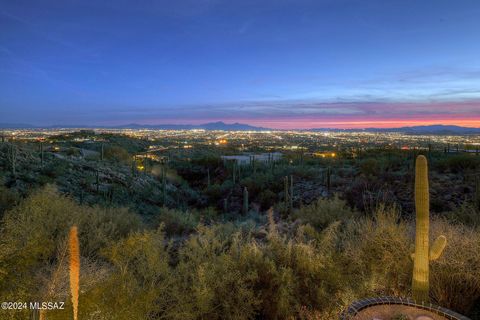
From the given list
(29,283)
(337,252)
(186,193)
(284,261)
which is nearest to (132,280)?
(29,283)

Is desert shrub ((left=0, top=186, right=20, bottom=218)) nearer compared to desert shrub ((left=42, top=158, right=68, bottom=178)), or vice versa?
desert shrub ((left=0, top=186, right=20, bottom=218))

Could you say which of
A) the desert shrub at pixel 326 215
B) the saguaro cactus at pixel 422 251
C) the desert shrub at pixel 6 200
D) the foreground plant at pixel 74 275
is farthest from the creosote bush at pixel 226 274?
the desert shrub at pixel 326 215

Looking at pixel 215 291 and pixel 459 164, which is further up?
pixel 459 164

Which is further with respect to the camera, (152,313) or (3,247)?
(152,313)

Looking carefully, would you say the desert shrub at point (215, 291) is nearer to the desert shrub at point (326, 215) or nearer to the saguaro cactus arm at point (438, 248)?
the saguaro cactus arm at point (438, 248)

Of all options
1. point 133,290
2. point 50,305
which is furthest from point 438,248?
point 50,305

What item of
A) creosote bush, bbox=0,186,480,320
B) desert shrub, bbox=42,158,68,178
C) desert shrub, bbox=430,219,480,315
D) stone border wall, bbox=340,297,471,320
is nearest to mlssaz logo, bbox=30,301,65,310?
creosote bush, bbox=0,186,480,320

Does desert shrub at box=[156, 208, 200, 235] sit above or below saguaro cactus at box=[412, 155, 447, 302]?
below

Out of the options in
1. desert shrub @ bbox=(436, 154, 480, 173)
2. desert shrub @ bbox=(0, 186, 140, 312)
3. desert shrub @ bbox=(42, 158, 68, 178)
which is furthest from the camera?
desert shrub @ bbox=(436, 154, 480, 173)

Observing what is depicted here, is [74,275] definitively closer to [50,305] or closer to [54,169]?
[50,305]

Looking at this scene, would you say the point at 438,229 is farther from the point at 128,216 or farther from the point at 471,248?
the point at 128,216

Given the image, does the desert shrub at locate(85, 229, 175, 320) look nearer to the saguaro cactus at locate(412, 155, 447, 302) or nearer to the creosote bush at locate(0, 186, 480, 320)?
the creosote bush at locate(0, 186, 480, 320)

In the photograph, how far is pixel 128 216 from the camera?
10680mm

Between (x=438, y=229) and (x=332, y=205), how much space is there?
4.64 m
